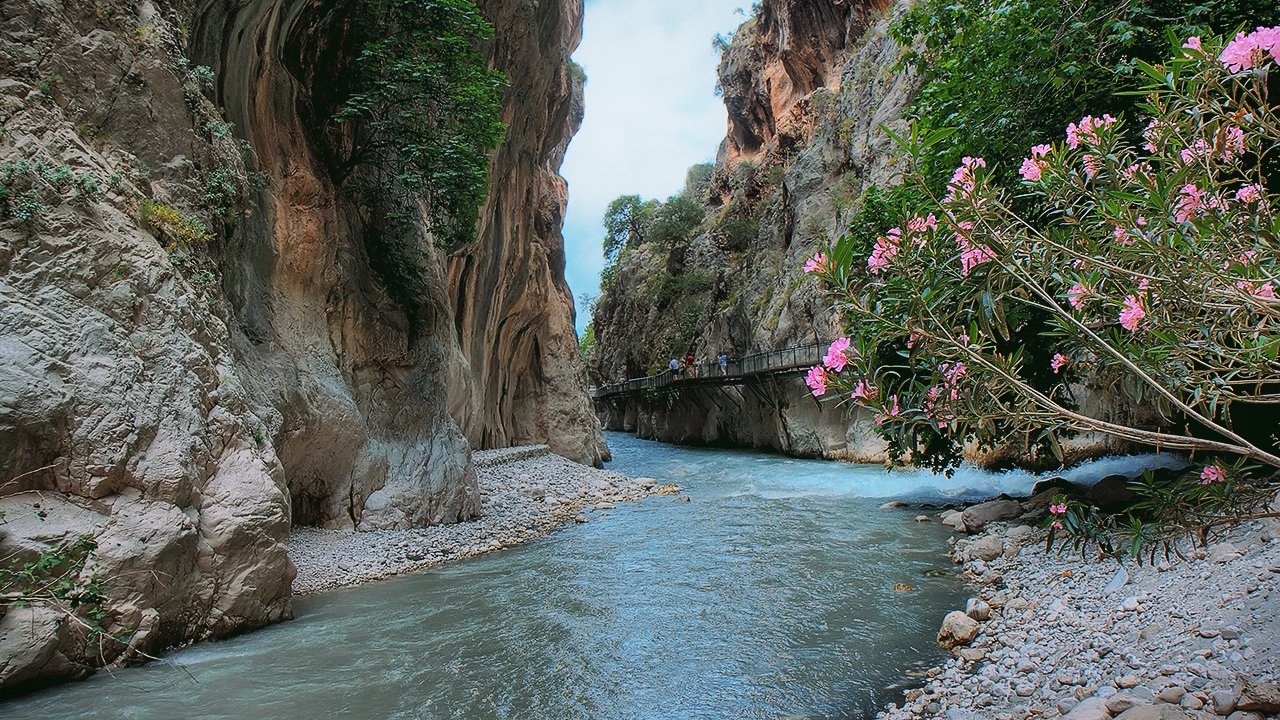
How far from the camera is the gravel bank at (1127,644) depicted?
4195mm

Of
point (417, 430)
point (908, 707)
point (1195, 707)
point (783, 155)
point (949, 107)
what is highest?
point (783, 155)

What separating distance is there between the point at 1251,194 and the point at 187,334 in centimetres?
830

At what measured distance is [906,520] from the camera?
12.4 m

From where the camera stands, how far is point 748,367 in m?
29.0

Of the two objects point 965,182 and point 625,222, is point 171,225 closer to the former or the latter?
point 965,182

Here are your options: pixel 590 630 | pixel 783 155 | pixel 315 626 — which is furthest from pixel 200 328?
pixel 783 155

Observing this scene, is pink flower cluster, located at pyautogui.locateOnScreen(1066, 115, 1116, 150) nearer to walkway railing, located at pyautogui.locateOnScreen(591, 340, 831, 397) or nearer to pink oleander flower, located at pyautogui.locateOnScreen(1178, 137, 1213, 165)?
pink oleander flower, located at pyautogui.locateOnScreen(1178, 137, 1213, 165)

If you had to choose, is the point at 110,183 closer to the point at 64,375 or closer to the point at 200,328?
the point at 200,328

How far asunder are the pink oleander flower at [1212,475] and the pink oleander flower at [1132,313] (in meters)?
0.75

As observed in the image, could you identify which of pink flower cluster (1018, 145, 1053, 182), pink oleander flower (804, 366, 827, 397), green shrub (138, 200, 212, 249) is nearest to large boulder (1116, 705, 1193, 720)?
pink oleander flower (804, 366, 827, 397)

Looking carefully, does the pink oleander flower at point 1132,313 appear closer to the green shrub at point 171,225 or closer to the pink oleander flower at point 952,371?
the pink oleander flower at point 952,371

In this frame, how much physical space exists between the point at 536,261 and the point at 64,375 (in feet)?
63.0

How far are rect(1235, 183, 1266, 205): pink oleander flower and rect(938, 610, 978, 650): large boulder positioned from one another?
426 cm

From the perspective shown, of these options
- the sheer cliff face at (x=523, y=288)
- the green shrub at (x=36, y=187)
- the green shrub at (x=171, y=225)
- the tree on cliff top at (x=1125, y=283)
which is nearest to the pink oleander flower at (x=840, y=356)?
the tree on cliff top at (x=1125, y=283)
